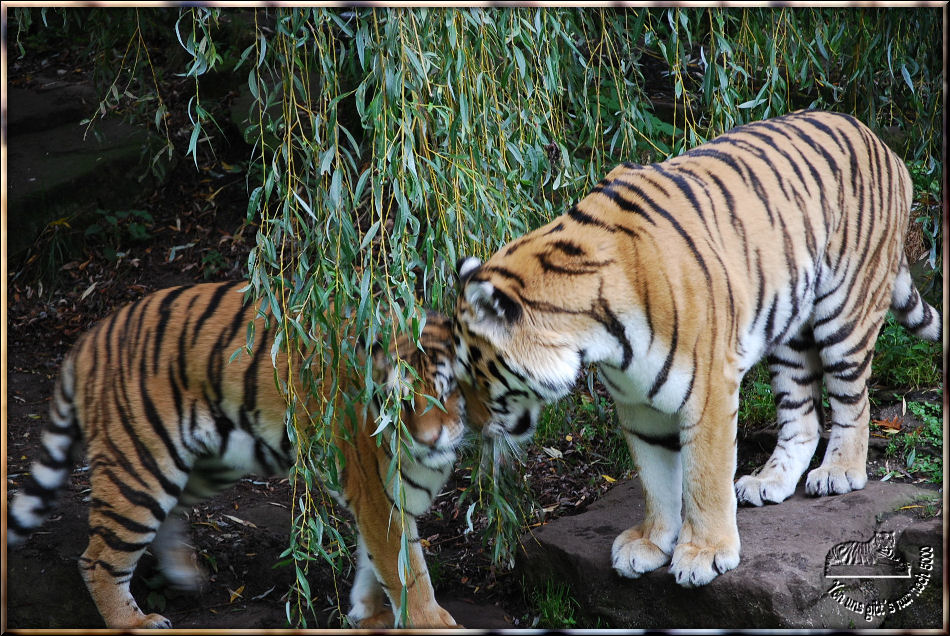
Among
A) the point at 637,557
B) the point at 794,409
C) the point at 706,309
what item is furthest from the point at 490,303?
the point at 794,409

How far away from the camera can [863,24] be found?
14.2 ft

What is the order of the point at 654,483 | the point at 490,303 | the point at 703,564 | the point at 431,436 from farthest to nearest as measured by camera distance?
the point at 654,483
the point at 431,436
the point at 703,564
the point at 490,303

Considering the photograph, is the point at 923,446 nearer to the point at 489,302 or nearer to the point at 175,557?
the point at 489,302

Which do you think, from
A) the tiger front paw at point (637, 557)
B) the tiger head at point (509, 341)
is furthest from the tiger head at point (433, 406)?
the tiger front paw at point (637, 557)

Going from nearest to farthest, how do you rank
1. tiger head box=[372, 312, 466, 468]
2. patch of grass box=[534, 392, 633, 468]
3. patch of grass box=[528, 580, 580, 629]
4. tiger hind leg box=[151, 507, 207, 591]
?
tiger head box=[372, 312, 466, 468], patch of grass box=[528, 580, 580, 629], tiger hind leg box=[151, 507, 207, 591], patch of grass box=[534, 392, 633, 468]

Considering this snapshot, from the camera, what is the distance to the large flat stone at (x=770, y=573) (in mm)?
2881

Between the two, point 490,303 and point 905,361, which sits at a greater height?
point 490,303

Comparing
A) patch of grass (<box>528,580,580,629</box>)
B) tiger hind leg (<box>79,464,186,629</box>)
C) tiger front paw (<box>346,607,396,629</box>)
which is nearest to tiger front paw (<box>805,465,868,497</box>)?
patch of grass (<box>528,580,580,629</box>)

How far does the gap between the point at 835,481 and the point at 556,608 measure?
1.19 m

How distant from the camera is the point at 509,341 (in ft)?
9.22

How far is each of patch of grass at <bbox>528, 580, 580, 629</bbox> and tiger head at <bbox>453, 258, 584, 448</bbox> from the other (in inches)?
37.9

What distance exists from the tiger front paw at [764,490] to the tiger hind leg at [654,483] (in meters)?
0.47

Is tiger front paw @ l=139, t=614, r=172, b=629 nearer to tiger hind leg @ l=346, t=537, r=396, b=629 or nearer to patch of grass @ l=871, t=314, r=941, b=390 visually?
tiger hind leg @ l=346, t=537, r=396, b=629

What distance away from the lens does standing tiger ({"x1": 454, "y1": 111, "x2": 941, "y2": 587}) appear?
9.24 ft
